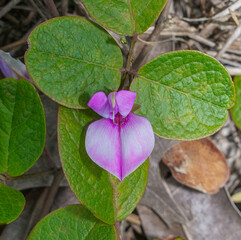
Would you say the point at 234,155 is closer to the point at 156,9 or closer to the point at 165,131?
the point at 165,131

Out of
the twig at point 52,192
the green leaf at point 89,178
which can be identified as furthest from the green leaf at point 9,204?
the twig at point 52,192

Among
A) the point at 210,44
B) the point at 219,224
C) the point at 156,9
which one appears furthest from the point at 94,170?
the point at 210,44

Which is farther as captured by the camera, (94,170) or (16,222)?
(16,222)

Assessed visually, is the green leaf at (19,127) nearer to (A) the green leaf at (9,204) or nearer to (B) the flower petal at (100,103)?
(A) the green leaf at (9,204)

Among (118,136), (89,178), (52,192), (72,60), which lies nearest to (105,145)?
(118,136)

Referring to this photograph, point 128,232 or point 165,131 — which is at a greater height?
point 165,131

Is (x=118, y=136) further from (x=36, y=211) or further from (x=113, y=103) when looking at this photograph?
(x=36, y=211)
